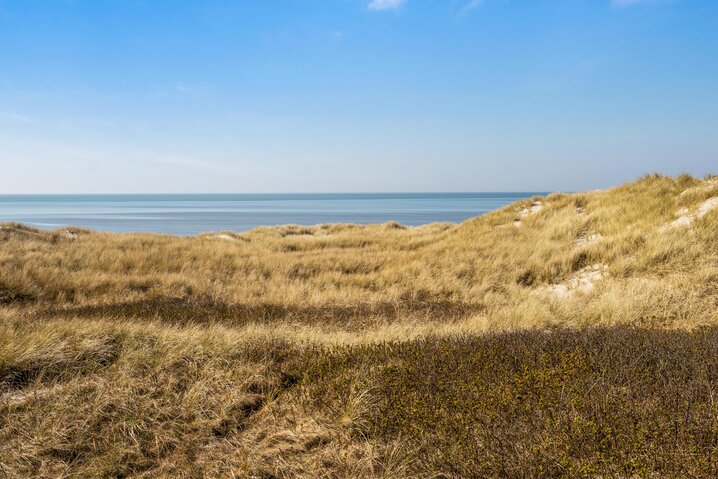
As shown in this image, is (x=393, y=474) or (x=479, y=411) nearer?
(x=393, y=474)

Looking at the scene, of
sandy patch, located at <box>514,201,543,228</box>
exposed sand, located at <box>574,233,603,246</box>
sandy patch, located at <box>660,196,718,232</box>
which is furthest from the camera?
sandy patch, located at <box>514,201,543,228</box>

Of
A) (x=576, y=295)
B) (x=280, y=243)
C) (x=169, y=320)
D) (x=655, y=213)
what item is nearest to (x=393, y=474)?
(x=169, y=320)

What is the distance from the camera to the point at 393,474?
10.8 ft

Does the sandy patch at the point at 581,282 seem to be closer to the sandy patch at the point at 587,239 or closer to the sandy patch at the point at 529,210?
the sandy patch at the point at 587,239

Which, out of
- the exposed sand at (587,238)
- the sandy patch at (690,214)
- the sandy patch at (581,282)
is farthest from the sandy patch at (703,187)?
the sandy patch at (581,282)

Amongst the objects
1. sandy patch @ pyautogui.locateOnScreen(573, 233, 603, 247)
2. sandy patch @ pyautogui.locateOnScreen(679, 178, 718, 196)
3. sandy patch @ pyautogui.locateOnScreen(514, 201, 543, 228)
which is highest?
sandy patch @ pyautogui.locateOnScreen(679, 178, 718, 196)

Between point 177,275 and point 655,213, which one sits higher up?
point 655,213

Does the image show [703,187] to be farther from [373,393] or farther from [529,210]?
[373,393]

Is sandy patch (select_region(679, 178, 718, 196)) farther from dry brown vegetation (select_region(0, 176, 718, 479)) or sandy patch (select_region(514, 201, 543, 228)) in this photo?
dry brown vegetation (select_region(0, 176, 718, 479))

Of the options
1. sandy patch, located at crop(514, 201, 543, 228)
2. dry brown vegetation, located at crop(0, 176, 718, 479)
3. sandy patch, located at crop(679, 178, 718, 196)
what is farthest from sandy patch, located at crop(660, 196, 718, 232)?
sandy patch, located at crop(514, 201, 543, 228)

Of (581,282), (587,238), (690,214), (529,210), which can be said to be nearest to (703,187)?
(690,214)

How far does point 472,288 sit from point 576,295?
287cm

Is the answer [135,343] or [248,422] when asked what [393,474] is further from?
[135,343]

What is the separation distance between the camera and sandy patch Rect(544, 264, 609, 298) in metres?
12.6
